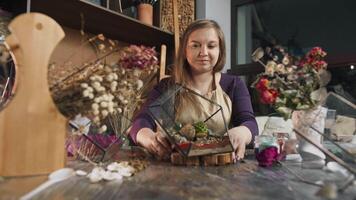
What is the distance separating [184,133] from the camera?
0.86m

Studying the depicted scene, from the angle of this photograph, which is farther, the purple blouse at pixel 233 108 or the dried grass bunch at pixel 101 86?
the purple blouse at pixel 233 108

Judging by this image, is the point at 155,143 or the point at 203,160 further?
the point at 155,143

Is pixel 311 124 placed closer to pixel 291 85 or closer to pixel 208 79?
pixel 291 85

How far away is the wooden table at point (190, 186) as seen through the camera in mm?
510

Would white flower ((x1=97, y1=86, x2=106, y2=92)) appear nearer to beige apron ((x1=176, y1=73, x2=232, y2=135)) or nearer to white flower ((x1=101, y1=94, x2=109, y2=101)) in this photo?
white flower ((x1=101, y1=94, x2=109, y2=101))

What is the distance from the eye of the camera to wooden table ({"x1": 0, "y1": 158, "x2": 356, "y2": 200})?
0.51 metres

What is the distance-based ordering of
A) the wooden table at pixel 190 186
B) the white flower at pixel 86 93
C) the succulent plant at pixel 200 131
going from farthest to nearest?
1. the succulent plant at pixel 200 131
2. the white flower at pixel 86 93
3. the wooden table at pixel 190 186

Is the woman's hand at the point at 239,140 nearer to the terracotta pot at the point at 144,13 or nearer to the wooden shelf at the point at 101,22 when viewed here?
the wooden shelf at the point at 101,22

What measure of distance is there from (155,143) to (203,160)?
0.18 metres

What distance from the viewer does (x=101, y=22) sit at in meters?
1.67

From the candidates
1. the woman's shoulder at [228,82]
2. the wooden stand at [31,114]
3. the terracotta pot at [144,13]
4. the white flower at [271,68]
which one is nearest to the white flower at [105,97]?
the wooden stand at [31,114]

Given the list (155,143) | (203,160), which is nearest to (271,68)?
(203,160)

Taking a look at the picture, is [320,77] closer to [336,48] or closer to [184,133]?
[184,133]

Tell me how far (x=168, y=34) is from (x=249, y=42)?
84cm
